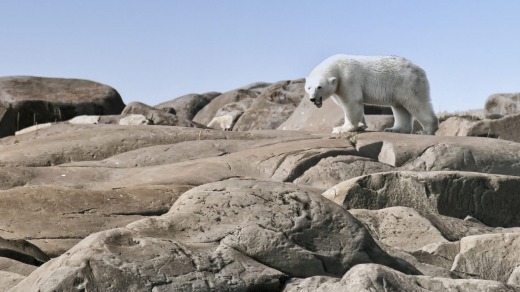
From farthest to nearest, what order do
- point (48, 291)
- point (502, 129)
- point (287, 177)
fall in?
point (502, 129) → point (287, 177) → point (48, 291)

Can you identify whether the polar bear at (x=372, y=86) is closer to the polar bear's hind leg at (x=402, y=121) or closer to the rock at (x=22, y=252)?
the polar bear's hind leg at (x=402, y=121)

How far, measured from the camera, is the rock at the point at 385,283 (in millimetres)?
5664

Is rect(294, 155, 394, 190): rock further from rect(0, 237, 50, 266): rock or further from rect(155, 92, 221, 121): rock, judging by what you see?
rect(155, 92, 221, 121): rock

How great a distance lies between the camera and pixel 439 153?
46.0ft

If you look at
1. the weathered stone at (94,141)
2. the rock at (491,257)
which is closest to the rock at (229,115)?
the weathered stone at (94,141)

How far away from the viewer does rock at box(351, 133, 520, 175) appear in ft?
45.6

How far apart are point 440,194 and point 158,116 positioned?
37.9 feet

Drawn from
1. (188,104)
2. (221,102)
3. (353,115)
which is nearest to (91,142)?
(353,115)

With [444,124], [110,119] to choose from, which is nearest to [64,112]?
[110,119]

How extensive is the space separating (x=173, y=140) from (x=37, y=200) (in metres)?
4.87

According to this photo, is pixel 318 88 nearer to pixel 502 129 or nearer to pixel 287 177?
pixel 287 177

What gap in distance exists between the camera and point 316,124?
2098 centimetres

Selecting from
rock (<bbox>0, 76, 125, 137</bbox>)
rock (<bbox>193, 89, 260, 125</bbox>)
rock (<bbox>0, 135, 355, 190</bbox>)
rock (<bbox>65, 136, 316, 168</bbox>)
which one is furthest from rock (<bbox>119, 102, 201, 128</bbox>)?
rock (<bbox>193, 89, 260, 125</bbox>)

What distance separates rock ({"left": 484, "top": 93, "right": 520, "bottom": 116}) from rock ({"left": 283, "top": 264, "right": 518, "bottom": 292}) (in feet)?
Result: 84.4
